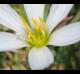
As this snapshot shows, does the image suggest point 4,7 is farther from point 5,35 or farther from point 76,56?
point 76,56

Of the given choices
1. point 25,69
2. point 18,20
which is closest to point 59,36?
point 18,20

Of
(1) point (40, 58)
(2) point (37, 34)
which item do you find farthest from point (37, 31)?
(1) point (40, 58)

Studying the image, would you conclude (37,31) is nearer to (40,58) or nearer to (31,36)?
(31,36)

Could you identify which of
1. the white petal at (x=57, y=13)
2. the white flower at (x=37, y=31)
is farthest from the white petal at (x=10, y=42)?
the white petal at (x=57, y=13)

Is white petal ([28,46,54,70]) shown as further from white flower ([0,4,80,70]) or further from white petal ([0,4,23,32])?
white petal ([0,4,23,32])

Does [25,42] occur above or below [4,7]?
below

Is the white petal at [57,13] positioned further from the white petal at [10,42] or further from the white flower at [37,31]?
the white petal at [10,42]

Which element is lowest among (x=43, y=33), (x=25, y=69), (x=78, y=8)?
(x=25, y=69)
